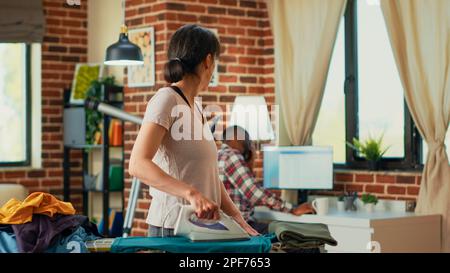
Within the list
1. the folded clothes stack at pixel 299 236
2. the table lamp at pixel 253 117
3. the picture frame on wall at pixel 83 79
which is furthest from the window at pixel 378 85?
the folded clothes stack at pixel 299 236

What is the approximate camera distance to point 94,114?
8133 mm

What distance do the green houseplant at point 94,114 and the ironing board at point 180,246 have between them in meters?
5.05

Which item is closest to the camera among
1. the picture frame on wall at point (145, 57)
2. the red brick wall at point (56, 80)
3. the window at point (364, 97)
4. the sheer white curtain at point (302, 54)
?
the window at point (364, 97)

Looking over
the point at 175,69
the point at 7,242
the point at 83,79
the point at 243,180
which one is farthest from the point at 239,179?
the point at 7,242

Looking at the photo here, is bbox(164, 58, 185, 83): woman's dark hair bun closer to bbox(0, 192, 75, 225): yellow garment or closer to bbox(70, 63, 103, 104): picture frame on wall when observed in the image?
bbox(0, 192, 75, 225): yellow garment

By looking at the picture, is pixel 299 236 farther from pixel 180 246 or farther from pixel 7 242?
pixel 7 242

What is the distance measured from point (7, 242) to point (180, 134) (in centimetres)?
72

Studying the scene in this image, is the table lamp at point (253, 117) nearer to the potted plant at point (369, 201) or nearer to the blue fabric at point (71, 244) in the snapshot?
the potted plant at point (369, 201)

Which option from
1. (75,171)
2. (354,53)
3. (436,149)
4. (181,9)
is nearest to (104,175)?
(75,171)

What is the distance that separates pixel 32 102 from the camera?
8453mm

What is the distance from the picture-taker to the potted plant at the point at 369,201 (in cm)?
631

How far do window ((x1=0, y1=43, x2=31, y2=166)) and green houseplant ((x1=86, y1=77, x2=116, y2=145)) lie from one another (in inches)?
26.1

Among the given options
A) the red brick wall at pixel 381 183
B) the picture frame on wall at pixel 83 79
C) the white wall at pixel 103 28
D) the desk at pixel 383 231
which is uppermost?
the white wall at pixel 103 28

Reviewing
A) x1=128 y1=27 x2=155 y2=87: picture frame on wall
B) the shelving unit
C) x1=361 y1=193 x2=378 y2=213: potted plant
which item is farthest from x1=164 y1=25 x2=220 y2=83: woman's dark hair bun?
the shelving unit
